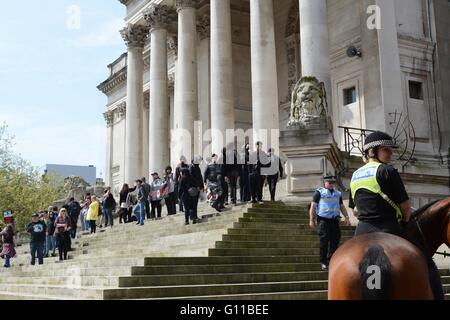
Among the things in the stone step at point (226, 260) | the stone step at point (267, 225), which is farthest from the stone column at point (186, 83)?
the stone step at point (226, 260)

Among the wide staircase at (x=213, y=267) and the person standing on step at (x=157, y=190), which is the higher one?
the person standing on step at (x=157, y=190)

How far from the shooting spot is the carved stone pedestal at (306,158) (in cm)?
1816

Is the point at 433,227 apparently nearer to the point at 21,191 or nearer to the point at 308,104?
the point at 308,104

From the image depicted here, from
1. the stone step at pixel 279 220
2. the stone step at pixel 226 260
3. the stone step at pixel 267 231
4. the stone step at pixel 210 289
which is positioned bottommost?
the stone step at pixel 210 289

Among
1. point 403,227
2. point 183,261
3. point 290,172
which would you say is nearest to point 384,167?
point 403,227

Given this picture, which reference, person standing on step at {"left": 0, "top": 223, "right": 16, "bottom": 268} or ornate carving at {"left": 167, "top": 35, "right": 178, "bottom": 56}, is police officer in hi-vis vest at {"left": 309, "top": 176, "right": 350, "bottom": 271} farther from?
ornate carving at {"left": 167, "top": 35, "right": 178, "bottom": 56}

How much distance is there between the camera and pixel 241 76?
111ft

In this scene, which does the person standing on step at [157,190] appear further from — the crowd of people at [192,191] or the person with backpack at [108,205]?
the person with backpack at [108,205]

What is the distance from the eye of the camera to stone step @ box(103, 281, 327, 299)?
9195 millimetres

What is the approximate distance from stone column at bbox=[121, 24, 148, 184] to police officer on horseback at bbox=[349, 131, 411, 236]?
99.7 feet

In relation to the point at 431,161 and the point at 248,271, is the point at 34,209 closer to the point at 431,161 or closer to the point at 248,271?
the point at 431,161

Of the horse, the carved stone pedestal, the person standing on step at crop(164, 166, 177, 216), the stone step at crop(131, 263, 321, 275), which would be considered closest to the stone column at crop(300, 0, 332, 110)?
the carved stone pedestal

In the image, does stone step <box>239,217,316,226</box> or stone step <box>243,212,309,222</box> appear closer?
stone step <box>239,217,316,226</box>

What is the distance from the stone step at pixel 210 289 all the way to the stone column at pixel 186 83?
17719mm
